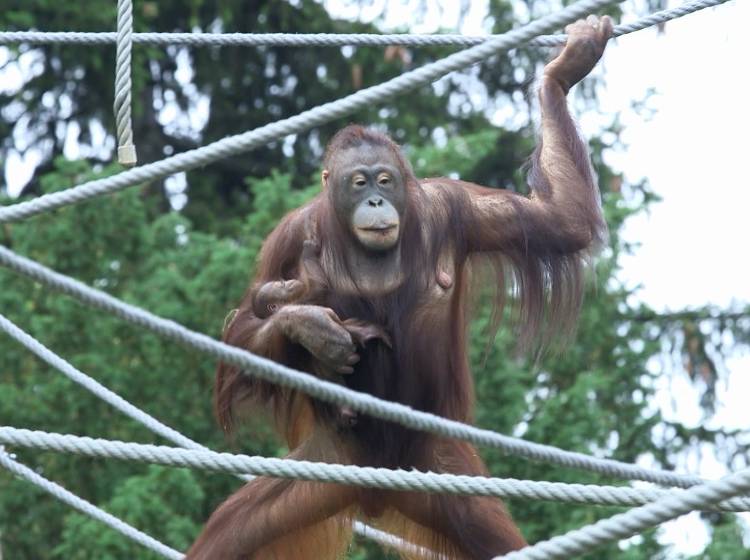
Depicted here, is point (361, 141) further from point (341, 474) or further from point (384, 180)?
point (341, 474)

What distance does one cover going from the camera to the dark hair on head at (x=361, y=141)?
4.14 metres

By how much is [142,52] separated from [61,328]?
247 centimetres

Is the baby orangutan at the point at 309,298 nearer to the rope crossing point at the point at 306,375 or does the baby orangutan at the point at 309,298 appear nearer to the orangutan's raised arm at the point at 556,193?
the orangutan's raised arm at the point at 556,193

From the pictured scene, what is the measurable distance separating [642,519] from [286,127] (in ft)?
3.32

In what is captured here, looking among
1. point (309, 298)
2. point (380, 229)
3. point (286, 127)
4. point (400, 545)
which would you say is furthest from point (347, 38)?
point (400, 545)

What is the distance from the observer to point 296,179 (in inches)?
385

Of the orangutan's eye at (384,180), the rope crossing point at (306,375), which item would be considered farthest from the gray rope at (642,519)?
the orangutan's eye at (384,180)

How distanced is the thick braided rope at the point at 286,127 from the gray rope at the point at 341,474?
0.42m

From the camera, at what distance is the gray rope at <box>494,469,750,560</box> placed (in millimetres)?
2494

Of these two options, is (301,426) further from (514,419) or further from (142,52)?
(142,52)

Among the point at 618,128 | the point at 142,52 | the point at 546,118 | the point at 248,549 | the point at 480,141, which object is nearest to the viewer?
the point at 248,549

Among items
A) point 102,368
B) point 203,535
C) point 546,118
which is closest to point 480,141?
point 102,368

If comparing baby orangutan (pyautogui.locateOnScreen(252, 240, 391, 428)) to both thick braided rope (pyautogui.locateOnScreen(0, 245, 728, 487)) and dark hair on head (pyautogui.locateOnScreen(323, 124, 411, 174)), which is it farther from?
thick braided rope (pyautogui.locateOnScreen(0, 245, 728, 487))

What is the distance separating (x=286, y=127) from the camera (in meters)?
3.08
